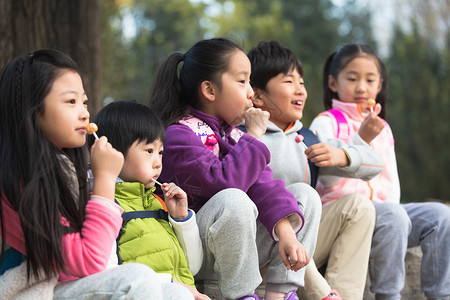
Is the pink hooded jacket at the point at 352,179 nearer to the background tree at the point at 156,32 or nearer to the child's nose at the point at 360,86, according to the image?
the child's nose at the point at 360,86

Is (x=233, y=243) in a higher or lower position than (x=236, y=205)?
lower

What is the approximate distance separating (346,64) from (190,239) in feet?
5.80

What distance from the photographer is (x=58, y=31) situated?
432 cm

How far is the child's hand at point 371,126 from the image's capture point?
3043 millimetres

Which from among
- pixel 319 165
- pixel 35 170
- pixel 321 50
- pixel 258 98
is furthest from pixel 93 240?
pixel 321 50

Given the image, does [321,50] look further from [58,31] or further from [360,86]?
[360,86]

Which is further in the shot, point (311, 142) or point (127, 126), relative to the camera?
point (311, 142)

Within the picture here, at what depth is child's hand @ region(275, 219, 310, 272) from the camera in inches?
90.0

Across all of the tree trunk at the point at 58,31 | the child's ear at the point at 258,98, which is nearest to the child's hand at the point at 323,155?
the child's ear at the point at 258,98

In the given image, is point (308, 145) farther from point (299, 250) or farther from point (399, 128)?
point (399, 128)

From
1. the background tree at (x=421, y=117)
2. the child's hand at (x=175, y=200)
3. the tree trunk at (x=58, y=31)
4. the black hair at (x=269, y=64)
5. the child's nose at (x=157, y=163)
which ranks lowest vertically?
the background tree at (x=421, y=117)

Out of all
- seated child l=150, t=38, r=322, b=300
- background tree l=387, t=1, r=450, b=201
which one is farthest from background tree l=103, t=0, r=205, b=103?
seated child l=150, t=38, r=322, b=300

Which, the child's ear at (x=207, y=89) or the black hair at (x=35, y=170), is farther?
the child's ear at (x=207, y=89)

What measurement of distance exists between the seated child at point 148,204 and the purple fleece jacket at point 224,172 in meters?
0.16
